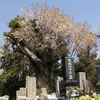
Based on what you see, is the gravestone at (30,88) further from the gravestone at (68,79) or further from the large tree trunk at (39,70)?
the large tree trunk at (39,70)

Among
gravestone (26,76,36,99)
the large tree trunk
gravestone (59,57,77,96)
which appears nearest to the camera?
gravestone (59,57,77,96)

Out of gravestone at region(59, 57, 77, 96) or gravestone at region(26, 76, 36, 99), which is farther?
gravestone at region(26, 76, 36, 99)

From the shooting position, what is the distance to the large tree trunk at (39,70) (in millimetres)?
16312

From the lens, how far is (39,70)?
17.0 m

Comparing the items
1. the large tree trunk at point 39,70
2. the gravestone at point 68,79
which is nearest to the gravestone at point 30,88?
the gravestone at point 68,79

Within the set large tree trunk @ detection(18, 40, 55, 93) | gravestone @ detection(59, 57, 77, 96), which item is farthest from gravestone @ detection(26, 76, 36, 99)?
large tree trunk @ detection(18, 40, 55, 93)

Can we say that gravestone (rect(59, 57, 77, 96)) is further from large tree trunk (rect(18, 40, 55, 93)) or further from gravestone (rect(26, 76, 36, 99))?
large tree trunk (rect(18, 40, 55, 93))

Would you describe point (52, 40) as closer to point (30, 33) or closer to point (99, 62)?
point (30, 33)

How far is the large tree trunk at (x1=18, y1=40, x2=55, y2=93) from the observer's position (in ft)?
53.5

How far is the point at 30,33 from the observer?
17312 mm

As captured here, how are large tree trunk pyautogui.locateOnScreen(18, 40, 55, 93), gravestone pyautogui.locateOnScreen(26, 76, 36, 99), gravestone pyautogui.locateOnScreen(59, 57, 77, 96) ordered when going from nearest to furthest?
1. gravestone pyautogui.locateOnScreen(59, 57, 77, 96)
2. gravestone pyautogui.locateOnScreen(26, 76, 36, 99)
3. large tree trunk pyautogui.locateOnScreen(18, 40, 55, 93)

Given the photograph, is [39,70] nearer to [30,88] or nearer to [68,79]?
[30,88]

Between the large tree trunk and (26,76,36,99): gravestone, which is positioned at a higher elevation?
the large tree trunk

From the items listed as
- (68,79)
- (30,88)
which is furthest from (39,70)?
(68,79)
